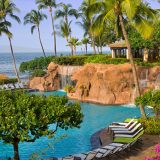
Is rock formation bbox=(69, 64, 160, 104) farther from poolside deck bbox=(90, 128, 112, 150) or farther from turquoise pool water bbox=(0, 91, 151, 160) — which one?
poolside deck bbox=(90, 128, 112, 150)

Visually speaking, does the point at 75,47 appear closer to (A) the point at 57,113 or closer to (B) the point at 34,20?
(B) the point at 34,20

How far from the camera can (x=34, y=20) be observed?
61062 mm

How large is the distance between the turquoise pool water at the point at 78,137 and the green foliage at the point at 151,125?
3673 millimetres

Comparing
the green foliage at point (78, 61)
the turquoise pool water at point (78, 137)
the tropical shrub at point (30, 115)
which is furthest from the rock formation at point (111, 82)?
the tropical shrub at point (30, 115)

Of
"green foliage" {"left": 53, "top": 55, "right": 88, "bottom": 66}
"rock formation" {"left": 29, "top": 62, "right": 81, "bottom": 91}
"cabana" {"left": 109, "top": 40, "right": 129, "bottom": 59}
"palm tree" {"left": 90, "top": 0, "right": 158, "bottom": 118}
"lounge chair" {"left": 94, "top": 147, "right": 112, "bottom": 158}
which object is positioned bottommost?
"lounge chair" {"left": 94, "top": 147, "right": 112, "bottom": 158}

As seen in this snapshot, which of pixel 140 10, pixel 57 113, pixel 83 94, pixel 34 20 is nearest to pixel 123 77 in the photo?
pixel 83 94

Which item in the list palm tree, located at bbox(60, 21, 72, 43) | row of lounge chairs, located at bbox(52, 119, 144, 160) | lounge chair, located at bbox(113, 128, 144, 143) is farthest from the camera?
palm tree, located at bbox(60, 21, 72, 43)

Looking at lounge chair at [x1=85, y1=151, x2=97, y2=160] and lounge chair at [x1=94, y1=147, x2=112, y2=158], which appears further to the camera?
lounge chair at [x1=94, y1=147, x2=112, y2=158]

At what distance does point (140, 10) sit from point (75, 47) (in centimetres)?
4314

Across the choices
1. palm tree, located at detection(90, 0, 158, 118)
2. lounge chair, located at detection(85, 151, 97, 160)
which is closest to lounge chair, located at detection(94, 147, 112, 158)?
lounge chair, located at detection(85, 151, 97, 160)

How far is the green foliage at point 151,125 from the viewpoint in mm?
20592

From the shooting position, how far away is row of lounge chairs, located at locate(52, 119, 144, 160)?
16073 millimetres

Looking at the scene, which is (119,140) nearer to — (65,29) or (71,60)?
(71,60)

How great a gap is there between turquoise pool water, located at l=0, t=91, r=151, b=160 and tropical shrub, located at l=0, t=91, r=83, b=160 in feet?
2.53
